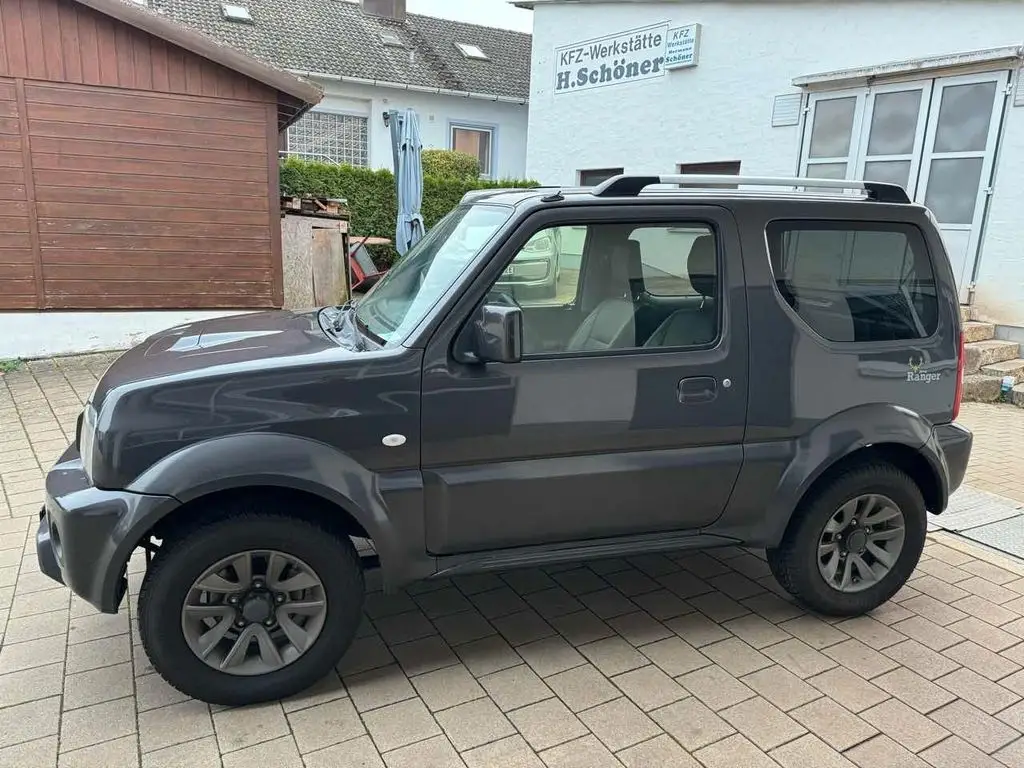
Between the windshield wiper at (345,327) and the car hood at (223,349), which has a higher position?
the windshield wiper at (345,327)

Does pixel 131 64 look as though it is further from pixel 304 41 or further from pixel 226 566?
pixel 304 41

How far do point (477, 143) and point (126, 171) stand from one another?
43.8 ft

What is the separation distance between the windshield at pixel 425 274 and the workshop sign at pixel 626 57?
9.71m

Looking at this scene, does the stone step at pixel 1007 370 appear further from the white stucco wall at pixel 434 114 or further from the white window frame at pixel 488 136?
the white window frame at pixel 488 136

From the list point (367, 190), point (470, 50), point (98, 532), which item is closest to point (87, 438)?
point (98, 532)

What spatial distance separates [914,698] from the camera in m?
3.01

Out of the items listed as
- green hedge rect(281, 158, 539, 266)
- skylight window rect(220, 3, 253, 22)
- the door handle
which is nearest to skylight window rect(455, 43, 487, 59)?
skylight window rect(220, 3, 253, 22)

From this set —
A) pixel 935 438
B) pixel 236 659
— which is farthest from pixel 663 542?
pixel 236 659

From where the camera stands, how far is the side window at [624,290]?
310cm

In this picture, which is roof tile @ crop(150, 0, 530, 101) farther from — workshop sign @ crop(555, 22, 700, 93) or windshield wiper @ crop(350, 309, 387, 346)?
windshield wiper @ crop(350, 309, 387, 346)

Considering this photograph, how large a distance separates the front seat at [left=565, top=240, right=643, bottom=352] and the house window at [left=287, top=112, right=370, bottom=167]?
53.9ft

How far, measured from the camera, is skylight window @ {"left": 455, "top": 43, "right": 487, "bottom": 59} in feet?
70.1

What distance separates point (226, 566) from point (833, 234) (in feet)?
9.38

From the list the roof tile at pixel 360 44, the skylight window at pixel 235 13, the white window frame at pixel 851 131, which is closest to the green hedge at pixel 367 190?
the roof tile at pixel 360 44
